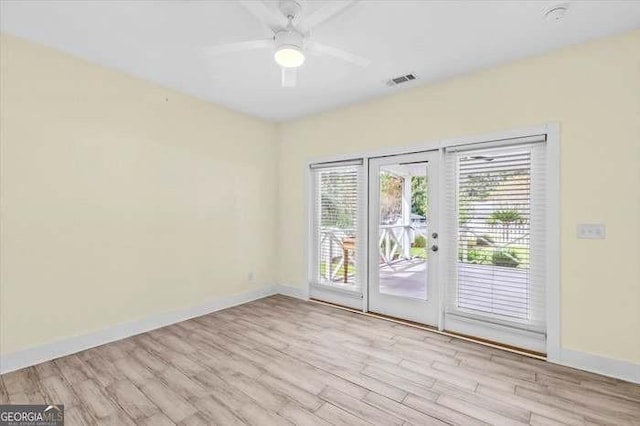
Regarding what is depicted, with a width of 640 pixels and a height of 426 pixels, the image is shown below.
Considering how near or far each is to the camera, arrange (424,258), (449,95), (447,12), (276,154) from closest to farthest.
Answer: (447,12) < (449,95) < (424,258) < (276,154)

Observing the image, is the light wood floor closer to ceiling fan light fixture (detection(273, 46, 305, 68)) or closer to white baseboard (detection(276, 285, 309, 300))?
white baseboard (detection(276, 285, 309, 300))

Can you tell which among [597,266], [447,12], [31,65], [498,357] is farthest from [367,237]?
[31,65]

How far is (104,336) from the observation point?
296cm

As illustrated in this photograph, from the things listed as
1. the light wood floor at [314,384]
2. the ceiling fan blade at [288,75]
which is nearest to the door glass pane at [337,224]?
the light wood floor at [314,384]

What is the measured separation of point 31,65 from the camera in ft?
8.36

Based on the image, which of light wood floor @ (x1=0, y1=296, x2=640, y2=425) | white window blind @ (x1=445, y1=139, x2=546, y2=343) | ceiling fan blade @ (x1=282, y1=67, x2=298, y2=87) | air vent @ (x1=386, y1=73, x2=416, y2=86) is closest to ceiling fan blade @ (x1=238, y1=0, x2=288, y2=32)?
ceiling fan blade @ (x1=282, y1=67, x2=298, y2=87)

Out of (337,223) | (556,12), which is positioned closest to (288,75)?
(556,12)

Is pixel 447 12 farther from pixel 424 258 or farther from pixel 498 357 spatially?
pixel 498 357

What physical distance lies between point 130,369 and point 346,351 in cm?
184

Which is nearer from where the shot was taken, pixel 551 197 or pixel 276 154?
pixel 551 197

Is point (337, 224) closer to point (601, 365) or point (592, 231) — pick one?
point (592, 231)

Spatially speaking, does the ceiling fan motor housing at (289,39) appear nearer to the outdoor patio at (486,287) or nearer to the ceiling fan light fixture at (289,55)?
the ceiling fan light fixture at (289,55)

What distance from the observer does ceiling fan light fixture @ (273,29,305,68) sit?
6.70ft

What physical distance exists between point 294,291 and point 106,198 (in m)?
2.69
